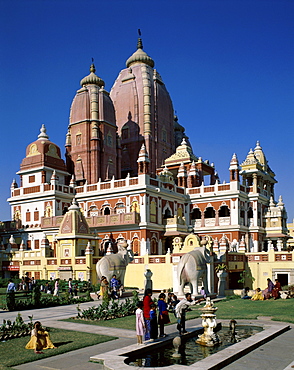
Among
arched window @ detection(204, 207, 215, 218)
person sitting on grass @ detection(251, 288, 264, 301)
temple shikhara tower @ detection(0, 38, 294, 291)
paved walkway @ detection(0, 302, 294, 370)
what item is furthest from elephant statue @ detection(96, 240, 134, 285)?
arched window @ detection(204, 207, 215, 218)

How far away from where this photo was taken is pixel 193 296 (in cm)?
2395

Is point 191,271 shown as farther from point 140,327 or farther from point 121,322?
point 140,327

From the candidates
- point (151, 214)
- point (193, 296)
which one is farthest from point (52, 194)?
point (193, 296)

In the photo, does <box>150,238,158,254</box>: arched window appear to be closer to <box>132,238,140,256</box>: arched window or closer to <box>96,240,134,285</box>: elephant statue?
<box>132,238,140,256</box>: arched window

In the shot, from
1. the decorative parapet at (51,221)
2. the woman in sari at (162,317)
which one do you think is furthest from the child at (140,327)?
the decorative parapet at (51,221)

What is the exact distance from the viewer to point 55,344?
43.2ft

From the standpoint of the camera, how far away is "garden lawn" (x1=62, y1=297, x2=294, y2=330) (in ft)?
56.6

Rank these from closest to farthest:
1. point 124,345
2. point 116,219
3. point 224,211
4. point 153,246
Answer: point 124,345 < point 116,219 < point 153,246 < point 224,211

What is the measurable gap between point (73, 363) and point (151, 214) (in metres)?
31.5

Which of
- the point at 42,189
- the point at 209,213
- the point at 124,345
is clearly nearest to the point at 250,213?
the point at 209,213

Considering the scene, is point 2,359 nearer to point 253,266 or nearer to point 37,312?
point 37,312

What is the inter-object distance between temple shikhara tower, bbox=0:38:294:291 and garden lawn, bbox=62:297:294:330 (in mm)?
8714

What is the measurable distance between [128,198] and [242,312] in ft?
81.2

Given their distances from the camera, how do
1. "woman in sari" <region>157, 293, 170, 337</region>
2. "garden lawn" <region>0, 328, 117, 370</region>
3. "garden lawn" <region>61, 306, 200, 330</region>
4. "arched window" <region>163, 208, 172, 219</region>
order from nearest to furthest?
1. "garden lawn" <region>0, 328, 117, 370</region>
2. "woman in sari" <region>157, 293, 170, 337</region>
3. "garden lawn" <region>61, 306, 200, 330</region>
4. "arched window" <region>163, 208, 172, 219</region>
